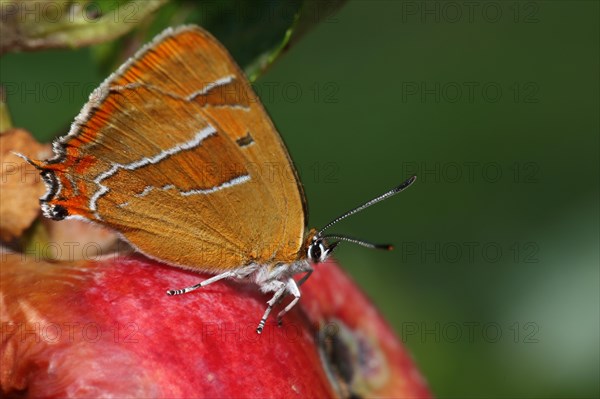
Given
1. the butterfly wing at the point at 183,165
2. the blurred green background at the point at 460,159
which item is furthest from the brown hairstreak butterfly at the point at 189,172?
the blurred green background at the point at 460,159

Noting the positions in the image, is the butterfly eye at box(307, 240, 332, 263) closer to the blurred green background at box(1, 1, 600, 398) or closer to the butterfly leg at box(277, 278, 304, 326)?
the butterfly leg at box(277, 278, 304, 326)

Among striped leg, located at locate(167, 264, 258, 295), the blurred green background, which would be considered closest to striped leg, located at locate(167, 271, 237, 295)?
striped leg, located at locate(167, 264, 258, 295)

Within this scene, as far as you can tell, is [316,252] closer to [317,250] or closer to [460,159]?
[317,250]

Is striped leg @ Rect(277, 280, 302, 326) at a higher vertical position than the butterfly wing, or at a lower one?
→ lower

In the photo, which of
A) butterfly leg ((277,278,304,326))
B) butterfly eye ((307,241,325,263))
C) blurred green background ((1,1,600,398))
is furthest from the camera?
blurred green background ((1,1,600,398))

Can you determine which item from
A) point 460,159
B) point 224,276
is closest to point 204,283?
point 224,276

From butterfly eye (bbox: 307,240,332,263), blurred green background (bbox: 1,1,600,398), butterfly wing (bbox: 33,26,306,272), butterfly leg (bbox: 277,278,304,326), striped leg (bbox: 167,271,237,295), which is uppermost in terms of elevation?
butterfly wing (bbox: 33,26,306,272)

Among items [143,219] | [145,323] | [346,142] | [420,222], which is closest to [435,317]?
[420,222]
